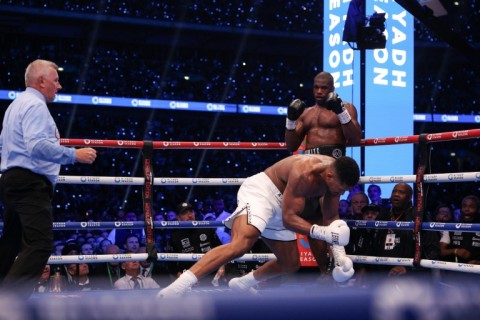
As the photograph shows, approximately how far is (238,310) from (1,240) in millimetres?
2535

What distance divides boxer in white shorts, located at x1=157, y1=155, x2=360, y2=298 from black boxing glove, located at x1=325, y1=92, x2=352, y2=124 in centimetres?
59

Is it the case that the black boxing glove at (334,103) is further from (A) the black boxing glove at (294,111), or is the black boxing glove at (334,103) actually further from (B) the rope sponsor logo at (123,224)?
(B) the rope sponsor logo at (123,224)

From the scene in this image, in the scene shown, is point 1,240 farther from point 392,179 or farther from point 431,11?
point 431,11

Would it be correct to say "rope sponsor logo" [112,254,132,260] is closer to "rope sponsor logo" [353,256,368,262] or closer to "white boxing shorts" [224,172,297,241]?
"white boxing shorts" [224,172,297,241]

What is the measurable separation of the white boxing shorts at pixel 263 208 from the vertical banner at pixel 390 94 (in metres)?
5.39

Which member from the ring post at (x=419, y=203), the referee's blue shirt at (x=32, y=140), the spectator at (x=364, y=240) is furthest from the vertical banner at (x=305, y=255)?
the referee's blue shirt at (x=32, y=140)

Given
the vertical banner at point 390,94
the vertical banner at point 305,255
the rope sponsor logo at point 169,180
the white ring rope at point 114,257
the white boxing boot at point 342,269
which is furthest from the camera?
the vertical banner at point 390,94

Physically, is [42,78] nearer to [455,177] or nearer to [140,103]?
[455,177]

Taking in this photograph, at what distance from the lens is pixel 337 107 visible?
397cm

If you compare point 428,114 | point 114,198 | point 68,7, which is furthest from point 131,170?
point 428,114

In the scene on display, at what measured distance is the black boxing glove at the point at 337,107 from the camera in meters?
3.96

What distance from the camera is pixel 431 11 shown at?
7973 millimetres

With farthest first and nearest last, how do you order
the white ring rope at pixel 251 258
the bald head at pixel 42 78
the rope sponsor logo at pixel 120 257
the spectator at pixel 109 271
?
the spectator at pixel 109 271 → the rope sponsor logo at pixel 120 257 → the white ring rope at pixel 251 258 → the bald head at pixel 42 78

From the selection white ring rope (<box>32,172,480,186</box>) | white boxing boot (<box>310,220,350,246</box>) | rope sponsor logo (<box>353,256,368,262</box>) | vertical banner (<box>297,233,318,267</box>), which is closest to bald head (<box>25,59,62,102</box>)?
white ring rope (<box>32,172,480,186</box>)
